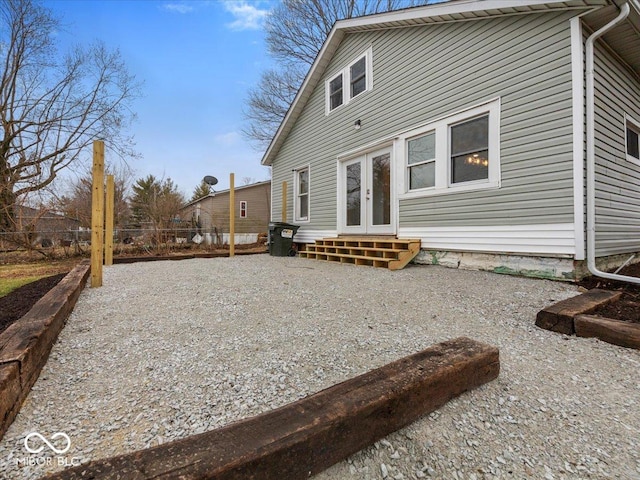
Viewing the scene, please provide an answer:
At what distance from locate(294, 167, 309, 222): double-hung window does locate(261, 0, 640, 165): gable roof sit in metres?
1.64

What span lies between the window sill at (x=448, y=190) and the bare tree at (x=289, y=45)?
9.99 m

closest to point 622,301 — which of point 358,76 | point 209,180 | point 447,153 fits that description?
point 447,153

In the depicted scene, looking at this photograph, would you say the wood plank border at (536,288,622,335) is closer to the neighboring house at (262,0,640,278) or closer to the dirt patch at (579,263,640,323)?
the dirt patch at (579,263,640,323)

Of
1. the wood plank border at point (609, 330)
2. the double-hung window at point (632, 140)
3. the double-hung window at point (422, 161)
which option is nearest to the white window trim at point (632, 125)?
the double-hung window at point (632, 140)

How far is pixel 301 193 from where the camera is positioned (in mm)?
8758

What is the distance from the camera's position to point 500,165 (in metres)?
4.16

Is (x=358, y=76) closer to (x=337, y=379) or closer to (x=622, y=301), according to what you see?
(x=622, y=301)

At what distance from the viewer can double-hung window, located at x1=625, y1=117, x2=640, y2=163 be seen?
4620mm

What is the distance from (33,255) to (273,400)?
982cm

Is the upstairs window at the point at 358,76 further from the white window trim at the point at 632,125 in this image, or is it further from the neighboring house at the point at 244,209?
the neighboring house at the point at 244,209

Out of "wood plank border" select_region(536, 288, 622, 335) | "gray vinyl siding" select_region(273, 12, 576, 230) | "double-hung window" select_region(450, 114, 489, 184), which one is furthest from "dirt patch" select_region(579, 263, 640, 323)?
"double-hung window" select_region(450, 114, 489, 184)

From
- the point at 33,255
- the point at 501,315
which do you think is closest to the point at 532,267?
the point at 501,315

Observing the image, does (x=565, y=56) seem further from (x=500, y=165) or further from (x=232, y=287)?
(x=232, y=287)

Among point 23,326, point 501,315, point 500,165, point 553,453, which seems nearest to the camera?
point 553,453
